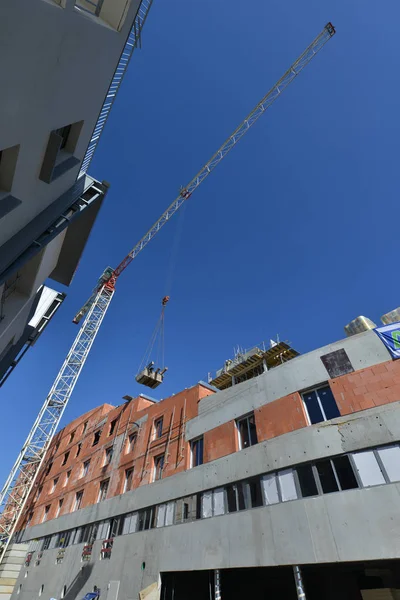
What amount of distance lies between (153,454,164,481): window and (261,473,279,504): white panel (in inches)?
381

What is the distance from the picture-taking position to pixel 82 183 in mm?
12477

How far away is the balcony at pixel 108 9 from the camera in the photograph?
8.41 meters

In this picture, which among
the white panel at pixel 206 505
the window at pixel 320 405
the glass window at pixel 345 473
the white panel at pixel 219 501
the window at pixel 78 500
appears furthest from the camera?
the window at pixel 78 500

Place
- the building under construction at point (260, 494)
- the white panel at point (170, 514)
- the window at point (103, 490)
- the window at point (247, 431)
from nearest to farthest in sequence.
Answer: the building under construction at point (260, 494), the window at point (247, 431), the white panel at point (170, 514), the window at point (103, 490)

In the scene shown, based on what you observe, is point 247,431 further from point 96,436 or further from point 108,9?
point 96,436

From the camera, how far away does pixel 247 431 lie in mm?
18000

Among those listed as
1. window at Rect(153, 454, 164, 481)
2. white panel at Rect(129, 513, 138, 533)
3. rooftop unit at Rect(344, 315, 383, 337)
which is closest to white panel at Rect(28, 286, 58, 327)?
window at Rect(153, 454, 164, 481)

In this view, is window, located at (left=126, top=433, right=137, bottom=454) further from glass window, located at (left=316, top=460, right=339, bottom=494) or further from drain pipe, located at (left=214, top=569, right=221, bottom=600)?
glass window, located at (left=316, top=460, right=339, bottom=494)

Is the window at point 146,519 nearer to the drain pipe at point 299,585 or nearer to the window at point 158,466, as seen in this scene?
the window at point 158,466

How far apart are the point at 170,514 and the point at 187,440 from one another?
4355mm

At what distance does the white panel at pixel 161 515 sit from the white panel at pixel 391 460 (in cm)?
1395

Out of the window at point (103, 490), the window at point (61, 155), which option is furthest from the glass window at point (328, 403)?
the window at point (103, 490)

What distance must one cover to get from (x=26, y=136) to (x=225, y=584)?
25.3 metres

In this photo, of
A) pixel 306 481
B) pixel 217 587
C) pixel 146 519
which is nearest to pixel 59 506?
pixel 146 519
